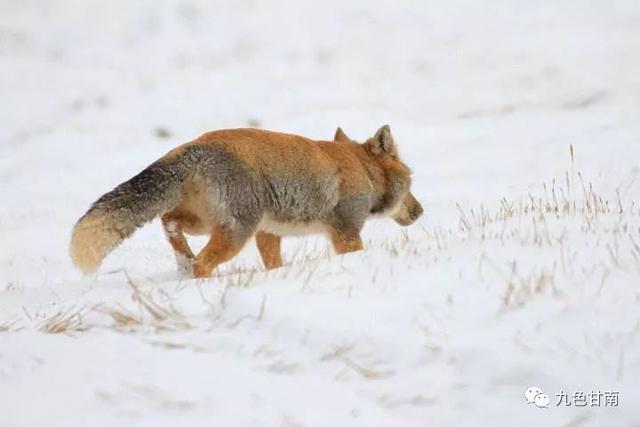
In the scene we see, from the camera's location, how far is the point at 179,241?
7.95 metres

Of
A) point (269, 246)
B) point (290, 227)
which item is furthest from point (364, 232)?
point (290, 227)

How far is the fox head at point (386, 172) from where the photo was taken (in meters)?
9.77

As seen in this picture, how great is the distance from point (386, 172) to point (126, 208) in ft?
11.0

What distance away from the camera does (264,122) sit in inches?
772

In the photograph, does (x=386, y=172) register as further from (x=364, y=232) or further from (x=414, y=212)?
(x=364, y=232)

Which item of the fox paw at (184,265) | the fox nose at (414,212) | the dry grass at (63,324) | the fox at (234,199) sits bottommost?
the dry grass at (63,324)

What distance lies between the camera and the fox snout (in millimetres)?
10373

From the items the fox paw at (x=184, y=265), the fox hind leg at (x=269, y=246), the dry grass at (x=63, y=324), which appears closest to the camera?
the dry grass at (x=63, y=324)

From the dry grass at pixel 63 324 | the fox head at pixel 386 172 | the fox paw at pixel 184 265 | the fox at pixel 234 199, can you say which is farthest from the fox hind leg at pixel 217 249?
the fox head at pixel 386 172

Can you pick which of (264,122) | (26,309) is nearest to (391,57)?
(264,122)

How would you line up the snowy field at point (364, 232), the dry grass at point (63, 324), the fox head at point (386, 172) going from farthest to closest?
the fox head at point (386, 172)
the dry grass at point (63, 324)
the snowy field at point (364, 232)

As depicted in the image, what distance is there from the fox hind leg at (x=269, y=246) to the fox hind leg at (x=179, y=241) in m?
1.14

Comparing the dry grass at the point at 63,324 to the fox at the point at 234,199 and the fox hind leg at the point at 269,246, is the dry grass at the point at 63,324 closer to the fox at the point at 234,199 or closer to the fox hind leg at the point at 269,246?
the fox at the point at 234,199

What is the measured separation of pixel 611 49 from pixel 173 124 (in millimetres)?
9318
